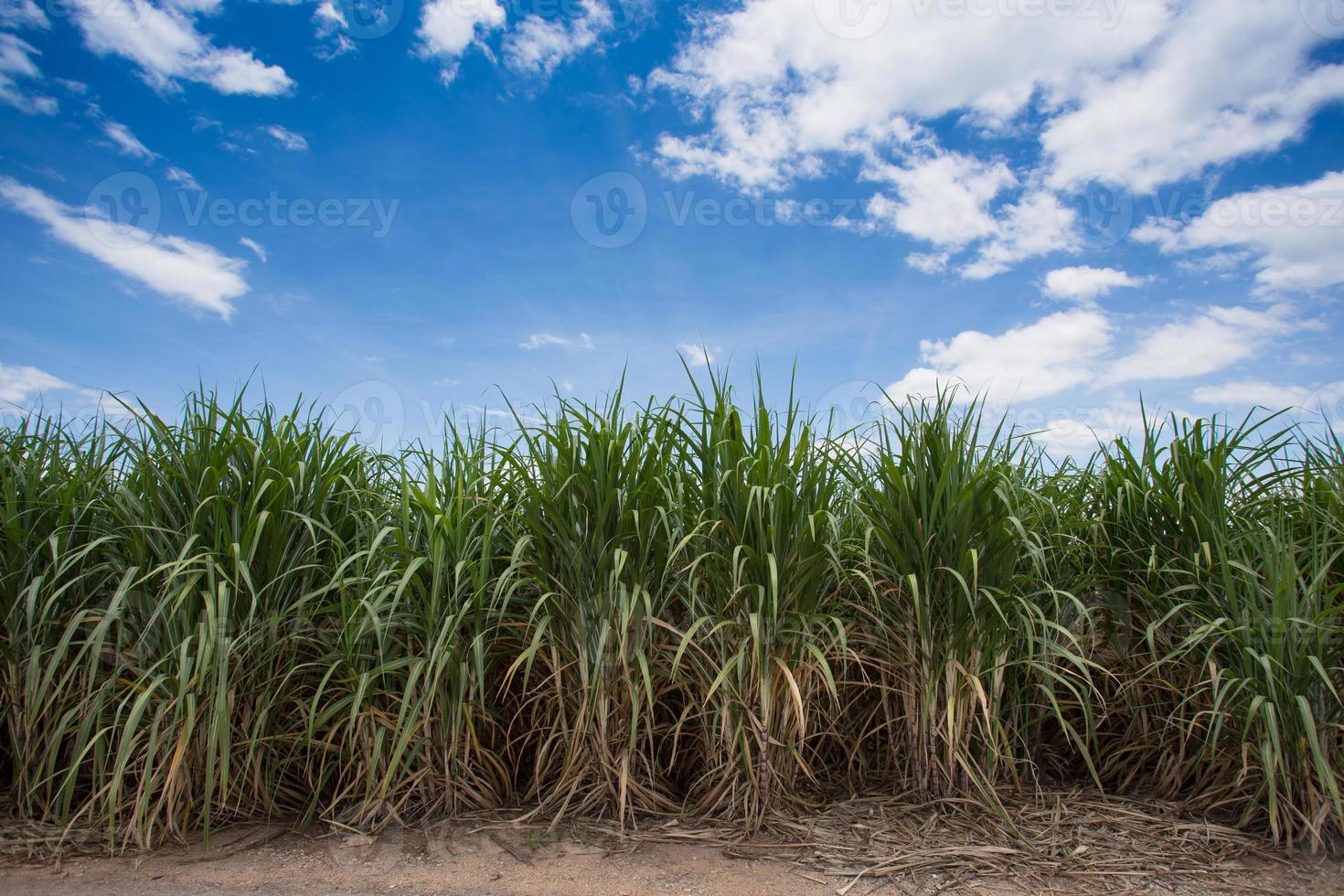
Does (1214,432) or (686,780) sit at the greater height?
(1214,432)

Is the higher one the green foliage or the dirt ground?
the green foliage

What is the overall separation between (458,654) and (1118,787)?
277 centimetres

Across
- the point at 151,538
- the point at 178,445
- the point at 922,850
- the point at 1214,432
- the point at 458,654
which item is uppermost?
the point at 1214,432

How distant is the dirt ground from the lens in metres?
2.49

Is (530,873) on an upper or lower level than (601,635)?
lower

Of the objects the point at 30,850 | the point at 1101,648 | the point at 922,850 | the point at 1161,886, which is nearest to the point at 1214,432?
the point at 1101,648

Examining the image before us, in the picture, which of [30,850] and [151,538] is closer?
[30,850]

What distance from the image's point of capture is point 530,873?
2.54 meters

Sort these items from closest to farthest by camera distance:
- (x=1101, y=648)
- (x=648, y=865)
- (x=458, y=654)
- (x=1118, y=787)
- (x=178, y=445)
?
(x=648, y=865) < (x=458, y=654) < (x=178, y=445) < (x=1118, y=787) < (x=1101, y=648)

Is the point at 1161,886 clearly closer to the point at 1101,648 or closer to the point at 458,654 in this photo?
the point at 1101,648

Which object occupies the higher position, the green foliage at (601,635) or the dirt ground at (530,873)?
the green foliage at (601,635)

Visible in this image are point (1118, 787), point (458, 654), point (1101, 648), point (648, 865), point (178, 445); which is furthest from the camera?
point (1101, 648)

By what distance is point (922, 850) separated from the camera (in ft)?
8.73

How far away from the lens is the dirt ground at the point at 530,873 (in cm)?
249
